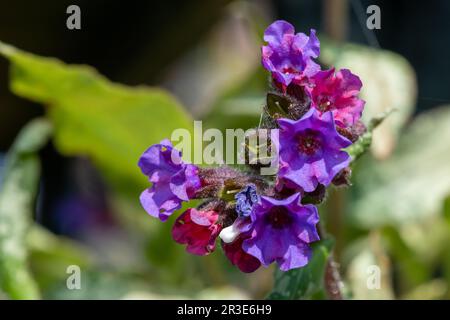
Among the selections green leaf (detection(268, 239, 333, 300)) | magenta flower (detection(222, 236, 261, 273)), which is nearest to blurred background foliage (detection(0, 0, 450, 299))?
green leaf (detection(268, 239, 333, 300))

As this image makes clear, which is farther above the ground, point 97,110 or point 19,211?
point 97,110

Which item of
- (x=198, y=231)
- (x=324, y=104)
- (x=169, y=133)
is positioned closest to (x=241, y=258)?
(x=198, y=231)

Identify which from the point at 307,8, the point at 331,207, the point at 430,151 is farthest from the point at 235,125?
the point at 307,8

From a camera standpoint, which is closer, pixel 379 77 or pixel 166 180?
pixel 166 180

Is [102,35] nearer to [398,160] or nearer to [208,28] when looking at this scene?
[208,28]

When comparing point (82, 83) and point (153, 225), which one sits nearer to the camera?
point (82, 83)

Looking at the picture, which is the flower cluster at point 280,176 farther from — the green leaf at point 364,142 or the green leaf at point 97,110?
the green leaf at point 97,110

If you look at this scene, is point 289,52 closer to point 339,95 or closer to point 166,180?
point 339,95

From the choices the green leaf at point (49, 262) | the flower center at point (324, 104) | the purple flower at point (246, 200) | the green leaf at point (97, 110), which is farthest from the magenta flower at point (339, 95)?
the green leaf at point (49, 262)
